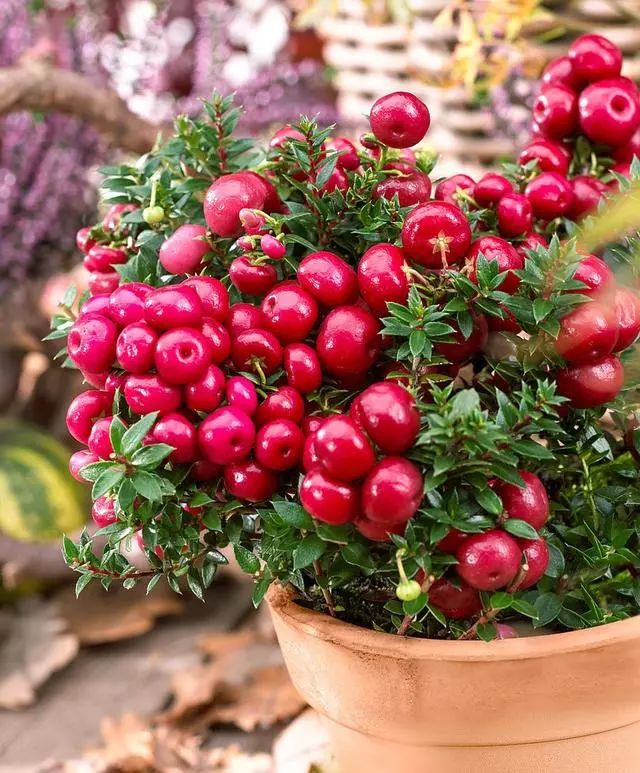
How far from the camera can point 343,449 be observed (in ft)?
1.58

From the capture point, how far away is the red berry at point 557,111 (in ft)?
2.29

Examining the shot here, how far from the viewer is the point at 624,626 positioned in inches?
21.6

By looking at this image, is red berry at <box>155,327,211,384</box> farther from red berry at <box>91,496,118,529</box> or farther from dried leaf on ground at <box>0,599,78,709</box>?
dried leaf on ground at <box>0,599,78,709</box>

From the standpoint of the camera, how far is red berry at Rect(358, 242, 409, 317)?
0.55m

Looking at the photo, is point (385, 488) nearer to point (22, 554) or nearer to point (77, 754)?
point (77, 754)

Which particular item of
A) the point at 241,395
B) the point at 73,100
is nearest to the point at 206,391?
the point at 241,395

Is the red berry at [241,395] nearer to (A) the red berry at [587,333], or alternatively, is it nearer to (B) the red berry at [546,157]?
(A) the red berry at [587,333]

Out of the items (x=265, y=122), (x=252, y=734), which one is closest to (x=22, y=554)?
(x=252, y=734)

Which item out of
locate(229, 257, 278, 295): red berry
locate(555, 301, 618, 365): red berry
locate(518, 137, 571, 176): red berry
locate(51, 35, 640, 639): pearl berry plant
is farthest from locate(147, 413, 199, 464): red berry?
locate(518, 137, 571, 176): red berry

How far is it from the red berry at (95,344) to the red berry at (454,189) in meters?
0.25

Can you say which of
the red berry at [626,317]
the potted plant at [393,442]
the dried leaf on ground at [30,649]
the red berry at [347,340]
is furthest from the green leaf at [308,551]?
the dried leaf on ground at [30,649]

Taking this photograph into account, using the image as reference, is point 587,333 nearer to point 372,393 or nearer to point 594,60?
point 372,393

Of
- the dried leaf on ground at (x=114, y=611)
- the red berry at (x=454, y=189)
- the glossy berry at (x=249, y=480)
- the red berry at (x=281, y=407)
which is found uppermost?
the red berry at (x=454, y=189)

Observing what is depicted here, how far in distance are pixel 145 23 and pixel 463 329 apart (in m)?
1.12
